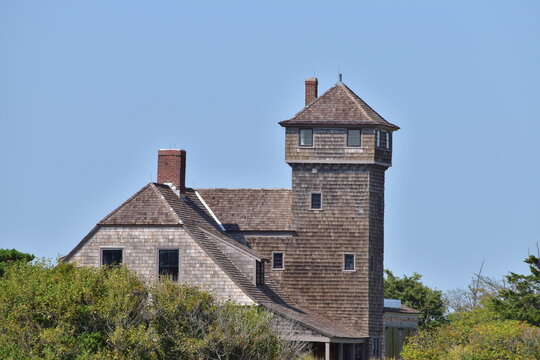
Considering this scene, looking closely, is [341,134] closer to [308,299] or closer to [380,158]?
[380,158]

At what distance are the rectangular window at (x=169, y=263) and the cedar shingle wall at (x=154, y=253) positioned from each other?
224mm

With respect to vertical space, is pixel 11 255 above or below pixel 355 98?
below

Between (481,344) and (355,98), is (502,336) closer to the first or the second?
(481,344)

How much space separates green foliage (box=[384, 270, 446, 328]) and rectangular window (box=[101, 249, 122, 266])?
76.5 feet

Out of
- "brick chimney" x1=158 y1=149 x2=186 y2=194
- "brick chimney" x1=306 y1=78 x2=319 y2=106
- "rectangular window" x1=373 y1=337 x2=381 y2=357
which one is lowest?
"rectangular window" x1=373 y1=337 x2=381 y2=357

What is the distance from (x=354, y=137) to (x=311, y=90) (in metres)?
3.44

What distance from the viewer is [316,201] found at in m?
63.2

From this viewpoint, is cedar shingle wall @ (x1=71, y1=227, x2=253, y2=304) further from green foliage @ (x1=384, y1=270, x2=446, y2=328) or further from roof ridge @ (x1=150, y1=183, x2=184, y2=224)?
green foliage @ (x1=384, y1=270, x2=446, y2=328)

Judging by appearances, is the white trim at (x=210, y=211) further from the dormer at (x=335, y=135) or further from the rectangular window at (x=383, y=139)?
the rectangular window at (x=383, y=139)

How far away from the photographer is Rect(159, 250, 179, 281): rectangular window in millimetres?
59000

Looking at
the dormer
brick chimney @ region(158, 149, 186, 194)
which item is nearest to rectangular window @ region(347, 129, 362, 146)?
the dormer

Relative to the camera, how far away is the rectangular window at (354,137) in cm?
6284

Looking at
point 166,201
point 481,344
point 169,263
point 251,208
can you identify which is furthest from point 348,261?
point 481,344

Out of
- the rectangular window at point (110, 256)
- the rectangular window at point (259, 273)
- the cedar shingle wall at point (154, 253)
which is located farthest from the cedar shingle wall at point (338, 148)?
the rectangular window at point (110, 256)
